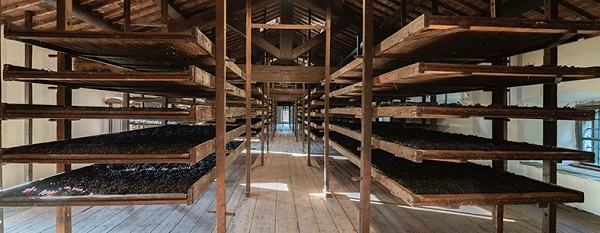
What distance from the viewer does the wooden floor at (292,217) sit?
293 centimetres

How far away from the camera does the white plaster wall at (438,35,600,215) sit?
346 cm

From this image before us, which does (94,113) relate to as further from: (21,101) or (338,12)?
(338,12)

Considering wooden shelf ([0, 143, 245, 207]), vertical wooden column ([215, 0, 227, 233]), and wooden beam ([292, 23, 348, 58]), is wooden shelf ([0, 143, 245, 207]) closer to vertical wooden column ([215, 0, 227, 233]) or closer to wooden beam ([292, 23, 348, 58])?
vertical wooden column ([215, 0, 227, 233])

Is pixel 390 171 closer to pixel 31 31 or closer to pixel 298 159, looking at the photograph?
pixel 31 31

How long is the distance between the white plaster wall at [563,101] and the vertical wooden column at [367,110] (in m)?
2.14

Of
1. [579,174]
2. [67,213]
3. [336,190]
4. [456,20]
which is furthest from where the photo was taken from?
[336,190]

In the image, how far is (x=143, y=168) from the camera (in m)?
2.94

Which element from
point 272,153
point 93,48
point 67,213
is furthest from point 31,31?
point 272,153

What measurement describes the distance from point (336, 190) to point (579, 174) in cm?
324

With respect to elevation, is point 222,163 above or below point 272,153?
above

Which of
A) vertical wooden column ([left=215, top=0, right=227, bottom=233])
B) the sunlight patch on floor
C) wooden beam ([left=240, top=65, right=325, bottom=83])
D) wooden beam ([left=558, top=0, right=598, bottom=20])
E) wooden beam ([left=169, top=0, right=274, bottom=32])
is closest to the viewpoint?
vertical wooden column ([left=215, top=0, right=227, bottom=233])

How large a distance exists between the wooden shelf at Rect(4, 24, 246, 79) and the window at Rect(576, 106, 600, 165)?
503 centimetres

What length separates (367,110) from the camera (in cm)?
246

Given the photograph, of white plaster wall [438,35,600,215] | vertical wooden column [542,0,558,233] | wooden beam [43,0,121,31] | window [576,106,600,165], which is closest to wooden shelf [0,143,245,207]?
vertical wooden column [542,0,558,233]
